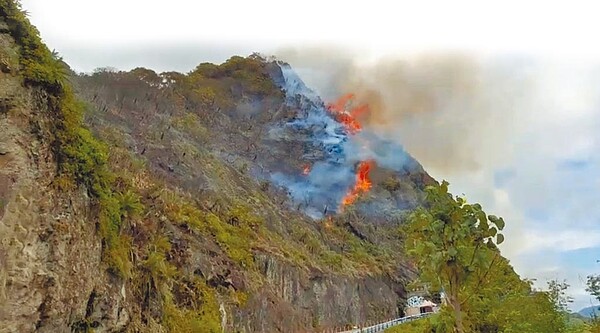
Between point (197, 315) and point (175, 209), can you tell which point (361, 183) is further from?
point (197, 315)

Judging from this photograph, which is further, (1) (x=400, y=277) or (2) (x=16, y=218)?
(1) (x=400, y=277)

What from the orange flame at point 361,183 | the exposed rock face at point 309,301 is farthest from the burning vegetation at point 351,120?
the exposed rock face at point 309,301

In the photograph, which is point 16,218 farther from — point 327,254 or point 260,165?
point 260,165

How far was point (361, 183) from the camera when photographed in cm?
13200

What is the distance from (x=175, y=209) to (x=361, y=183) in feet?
313

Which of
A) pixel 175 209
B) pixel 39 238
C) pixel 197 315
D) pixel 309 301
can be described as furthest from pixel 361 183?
pixel 39 238

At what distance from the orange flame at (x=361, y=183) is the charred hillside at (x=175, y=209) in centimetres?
237

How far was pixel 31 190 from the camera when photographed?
51.3 feet

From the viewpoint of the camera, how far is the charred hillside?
1598 centimetres

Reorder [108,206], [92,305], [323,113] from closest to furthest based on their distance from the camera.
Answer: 1. [92,305]
2. [108,206]
3. [323,113]

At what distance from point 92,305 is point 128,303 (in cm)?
250

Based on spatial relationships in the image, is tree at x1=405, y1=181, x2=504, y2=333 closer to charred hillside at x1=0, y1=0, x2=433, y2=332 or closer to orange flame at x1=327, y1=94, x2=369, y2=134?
charred hillside at x1=0, y1=0, x2=433, y2=332

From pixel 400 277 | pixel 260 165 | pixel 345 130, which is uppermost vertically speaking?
pixel 345 130

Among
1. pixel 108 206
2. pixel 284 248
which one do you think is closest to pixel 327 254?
pixel 284 248
